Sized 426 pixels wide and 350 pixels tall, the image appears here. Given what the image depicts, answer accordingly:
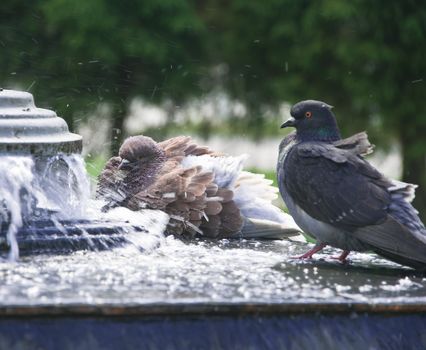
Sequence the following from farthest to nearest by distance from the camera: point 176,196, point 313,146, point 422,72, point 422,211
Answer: point 422,211
point 422,72
point 176,196
point 313,146

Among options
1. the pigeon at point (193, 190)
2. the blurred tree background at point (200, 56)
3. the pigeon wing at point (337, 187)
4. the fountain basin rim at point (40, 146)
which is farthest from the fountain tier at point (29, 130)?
the blurred tree background at point (200, 56)

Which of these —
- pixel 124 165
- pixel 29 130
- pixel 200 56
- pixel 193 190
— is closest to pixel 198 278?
pixel 29 130

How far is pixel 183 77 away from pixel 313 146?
533 centimetres

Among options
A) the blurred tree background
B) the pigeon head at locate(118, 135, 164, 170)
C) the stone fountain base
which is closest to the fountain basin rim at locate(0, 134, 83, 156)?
the pigeon head at locate(118, 135, 164, 170)

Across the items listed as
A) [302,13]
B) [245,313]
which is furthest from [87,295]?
[302,13]

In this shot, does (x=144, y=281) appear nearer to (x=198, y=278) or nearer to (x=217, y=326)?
(x=198, y=278)

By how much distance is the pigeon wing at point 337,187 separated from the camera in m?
4.62

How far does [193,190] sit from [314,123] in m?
0.73

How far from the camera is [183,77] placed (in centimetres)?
1007

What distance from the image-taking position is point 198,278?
3.99m

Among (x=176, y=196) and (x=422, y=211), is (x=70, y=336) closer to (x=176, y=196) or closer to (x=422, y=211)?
(x=176, y=196)

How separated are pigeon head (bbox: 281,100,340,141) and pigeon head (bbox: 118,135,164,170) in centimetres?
81

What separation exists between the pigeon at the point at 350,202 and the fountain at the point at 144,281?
0.12m

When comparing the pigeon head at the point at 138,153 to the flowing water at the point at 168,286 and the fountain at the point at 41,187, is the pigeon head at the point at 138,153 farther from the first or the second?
the fountain at the point at 41,187
